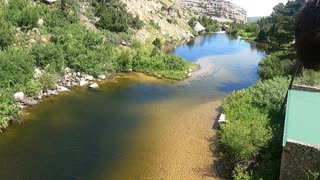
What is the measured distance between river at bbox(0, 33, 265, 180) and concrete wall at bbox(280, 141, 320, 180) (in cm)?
401

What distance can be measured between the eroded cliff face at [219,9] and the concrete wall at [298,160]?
133 metres

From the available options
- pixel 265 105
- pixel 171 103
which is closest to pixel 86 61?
pixel 171 103

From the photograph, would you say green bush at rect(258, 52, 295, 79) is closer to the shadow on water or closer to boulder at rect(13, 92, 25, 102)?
the shadow on water

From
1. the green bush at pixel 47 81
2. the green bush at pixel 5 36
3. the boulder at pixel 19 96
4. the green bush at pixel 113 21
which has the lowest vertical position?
the boulder at pixel 19 96

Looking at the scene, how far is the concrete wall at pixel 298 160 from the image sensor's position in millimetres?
12191

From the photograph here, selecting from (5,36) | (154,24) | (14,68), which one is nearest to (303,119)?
(14,68)

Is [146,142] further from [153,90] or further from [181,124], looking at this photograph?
[153,90]

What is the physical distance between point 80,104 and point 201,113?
7944 millimetres

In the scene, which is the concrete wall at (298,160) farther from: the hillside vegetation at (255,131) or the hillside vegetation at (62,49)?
the hillside vegetation at (62,49)

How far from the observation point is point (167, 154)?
17703mm

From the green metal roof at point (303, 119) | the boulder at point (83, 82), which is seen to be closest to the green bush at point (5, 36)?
the boulder at point (83, 82)

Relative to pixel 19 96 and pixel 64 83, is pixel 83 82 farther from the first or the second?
pixel 19 96

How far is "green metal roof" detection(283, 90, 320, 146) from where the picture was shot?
42.4 feet

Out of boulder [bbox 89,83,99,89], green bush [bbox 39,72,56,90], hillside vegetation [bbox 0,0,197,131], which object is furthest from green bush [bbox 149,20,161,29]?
green bush [bbox 39,72,56,90]
